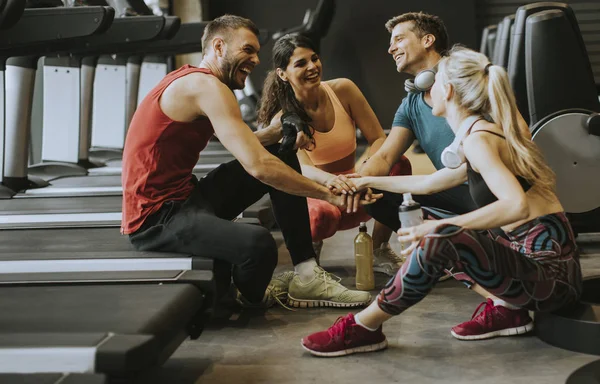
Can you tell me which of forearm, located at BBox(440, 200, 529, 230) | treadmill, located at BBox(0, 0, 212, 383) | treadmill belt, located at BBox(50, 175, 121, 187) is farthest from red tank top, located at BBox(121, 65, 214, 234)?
treadmill belt, located at BBox(50, 175, 121, 187)

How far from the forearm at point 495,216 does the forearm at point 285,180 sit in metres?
0.70

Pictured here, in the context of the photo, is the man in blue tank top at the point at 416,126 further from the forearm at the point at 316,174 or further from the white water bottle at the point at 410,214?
the white water bottle at the point at 410,214

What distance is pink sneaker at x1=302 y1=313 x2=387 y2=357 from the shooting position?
231cm

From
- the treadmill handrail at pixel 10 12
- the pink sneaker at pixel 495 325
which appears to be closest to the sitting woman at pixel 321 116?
the pink sneaker at pixel 495 325

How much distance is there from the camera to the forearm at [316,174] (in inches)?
115

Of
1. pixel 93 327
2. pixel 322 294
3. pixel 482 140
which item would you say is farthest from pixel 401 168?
pixel 93 327

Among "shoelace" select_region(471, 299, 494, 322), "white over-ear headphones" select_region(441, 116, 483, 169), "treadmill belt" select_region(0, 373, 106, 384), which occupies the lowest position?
"shoelace" select_region(471, 299, 494, 322)

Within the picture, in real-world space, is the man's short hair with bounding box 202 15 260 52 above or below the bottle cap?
above

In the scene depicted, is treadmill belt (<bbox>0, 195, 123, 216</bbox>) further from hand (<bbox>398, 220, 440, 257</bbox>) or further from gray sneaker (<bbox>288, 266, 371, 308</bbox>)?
hand (<bbox>398, 220, 440, 257</bbox>)

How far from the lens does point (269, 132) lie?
298 centimetres

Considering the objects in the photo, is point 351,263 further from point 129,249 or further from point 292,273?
point 129,249

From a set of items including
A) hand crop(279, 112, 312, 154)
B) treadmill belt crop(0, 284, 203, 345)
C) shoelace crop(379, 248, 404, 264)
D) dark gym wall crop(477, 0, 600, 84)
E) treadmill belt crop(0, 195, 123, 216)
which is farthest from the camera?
dark gym wall crop(477, 0, 600, 84)

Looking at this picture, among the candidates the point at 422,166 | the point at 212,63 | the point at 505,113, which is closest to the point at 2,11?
the point at 212,63

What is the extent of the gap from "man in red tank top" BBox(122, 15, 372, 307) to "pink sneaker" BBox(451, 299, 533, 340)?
0.48 meters
